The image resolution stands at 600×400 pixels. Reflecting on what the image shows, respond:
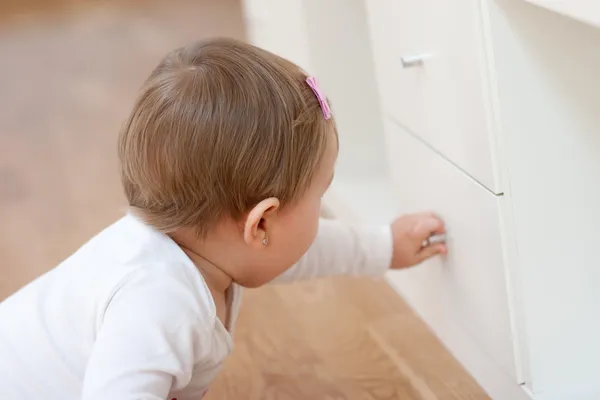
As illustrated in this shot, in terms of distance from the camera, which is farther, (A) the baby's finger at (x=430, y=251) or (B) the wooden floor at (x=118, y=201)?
(B) the wooden floor at (x=118, y=201)

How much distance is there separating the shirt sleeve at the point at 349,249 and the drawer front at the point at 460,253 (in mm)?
68

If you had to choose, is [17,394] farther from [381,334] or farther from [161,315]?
[381,334]

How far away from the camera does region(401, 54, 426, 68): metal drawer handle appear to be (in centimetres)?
90

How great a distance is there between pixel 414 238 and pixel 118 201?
0.83 metres

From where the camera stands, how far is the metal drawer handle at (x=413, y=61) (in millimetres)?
901

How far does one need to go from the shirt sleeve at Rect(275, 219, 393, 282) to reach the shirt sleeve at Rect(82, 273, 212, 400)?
253 millimetres

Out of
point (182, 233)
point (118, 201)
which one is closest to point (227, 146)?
point (182, 233)

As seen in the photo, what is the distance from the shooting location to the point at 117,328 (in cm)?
74

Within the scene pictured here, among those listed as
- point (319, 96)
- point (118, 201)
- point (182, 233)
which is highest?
point (319, 96)

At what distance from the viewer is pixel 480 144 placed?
0.82 m

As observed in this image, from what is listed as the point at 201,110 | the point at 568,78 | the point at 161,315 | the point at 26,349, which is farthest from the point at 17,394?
the point at 568,78

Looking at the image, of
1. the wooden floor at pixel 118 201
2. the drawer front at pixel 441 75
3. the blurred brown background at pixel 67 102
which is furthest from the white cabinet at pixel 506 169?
the blurred brown background at pixel 67 102

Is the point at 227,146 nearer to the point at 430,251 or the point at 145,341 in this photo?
the point at 145,341

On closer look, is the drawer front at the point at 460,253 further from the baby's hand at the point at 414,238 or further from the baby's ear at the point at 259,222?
the baby's ear at the point at 259,222
